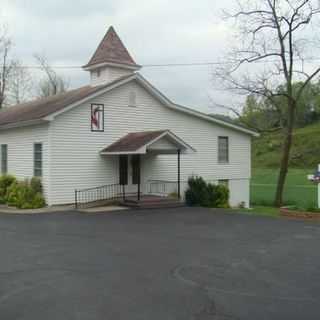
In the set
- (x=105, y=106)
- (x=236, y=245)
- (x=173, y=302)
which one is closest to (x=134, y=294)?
(x=173, y=302)

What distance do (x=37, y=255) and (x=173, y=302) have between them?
4.11m

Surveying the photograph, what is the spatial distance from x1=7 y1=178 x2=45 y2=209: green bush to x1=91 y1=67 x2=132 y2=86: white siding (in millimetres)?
6562

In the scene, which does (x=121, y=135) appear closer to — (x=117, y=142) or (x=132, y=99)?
(x=117, y=142)

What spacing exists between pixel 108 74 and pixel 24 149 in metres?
5.52

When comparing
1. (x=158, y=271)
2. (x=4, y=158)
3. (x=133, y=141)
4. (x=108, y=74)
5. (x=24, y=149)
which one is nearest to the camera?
(x=158, y=271)

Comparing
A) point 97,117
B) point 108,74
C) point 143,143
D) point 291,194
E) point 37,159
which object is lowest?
point 291,194

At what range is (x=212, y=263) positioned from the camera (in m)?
8.45

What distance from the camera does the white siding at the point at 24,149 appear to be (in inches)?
739

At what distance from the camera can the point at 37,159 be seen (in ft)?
64.0

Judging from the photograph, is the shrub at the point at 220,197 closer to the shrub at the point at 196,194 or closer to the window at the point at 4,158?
the shrub at the point at 196,194

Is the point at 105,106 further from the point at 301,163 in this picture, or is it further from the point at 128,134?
the point at 301,163

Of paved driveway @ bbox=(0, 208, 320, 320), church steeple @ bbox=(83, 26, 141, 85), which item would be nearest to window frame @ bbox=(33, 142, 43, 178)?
church steeple @ bbox=(83, 26, 141, 85)

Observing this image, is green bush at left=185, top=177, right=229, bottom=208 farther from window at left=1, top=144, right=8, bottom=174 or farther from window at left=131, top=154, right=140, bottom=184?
window at left=1, top=144, right=8, bottom=174

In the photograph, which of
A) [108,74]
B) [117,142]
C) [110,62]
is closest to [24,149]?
[117,142]
